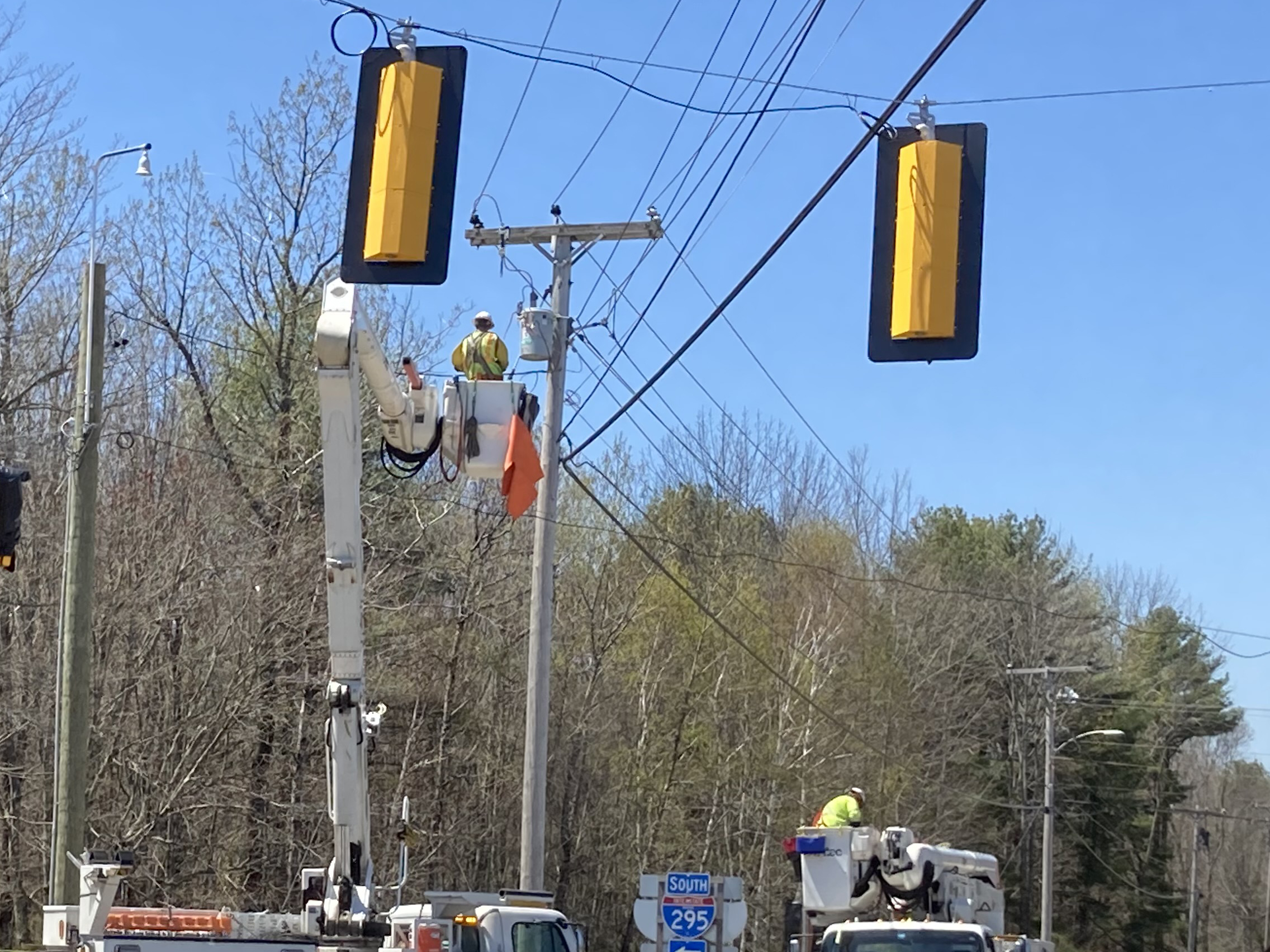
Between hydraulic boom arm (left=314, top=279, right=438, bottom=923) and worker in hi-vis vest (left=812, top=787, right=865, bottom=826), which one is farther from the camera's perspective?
worker in hi-vis vest (left=812, top=787, right=865, bottom=826)

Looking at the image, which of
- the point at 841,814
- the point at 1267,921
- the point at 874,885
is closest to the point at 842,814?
the point at 841,814

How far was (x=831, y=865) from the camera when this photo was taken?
15047mm

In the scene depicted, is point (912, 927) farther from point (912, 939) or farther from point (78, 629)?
point (78, 629)

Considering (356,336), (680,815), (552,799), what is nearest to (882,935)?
(356,336)

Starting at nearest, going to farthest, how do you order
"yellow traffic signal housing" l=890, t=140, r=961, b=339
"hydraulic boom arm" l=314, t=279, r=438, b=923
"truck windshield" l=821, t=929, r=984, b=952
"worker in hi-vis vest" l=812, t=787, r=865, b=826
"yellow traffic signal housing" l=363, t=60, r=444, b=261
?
"yellow traffic signal housing" l=363, t=60, r=444, b=261
"yellow traffic signal housing" l=890, t=140, r=961, b=339
"hydraulic boom arm" l=314, t=279, r=438, b=923
"truck windshield" l=821, t=929, r=984, b=952
"worker in hi-vis vest" l=812, t=787, r=865, b=826

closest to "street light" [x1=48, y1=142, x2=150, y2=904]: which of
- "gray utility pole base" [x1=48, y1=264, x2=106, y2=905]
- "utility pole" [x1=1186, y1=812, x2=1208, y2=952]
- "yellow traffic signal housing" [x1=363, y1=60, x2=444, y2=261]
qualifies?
"gray utility pole base" [x1=48, y1=264, x2=106, y2=905]

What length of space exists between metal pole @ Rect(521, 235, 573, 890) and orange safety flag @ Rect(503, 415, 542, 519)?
21.8 feet

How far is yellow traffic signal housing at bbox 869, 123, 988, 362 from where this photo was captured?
966 cm

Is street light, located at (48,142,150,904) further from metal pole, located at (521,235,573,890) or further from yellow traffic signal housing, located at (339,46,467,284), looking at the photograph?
yellow traffic signal housing, located at (339,46,467,284)

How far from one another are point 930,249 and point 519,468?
162 inches

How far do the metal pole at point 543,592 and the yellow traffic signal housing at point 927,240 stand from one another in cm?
998

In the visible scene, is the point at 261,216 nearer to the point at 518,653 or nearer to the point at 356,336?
the point at 518,653

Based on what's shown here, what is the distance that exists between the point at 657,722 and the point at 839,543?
1143 cm

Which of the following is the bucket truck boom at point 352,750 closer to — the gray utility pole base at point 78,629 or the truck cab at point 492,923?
the truck cab at point 492,923
